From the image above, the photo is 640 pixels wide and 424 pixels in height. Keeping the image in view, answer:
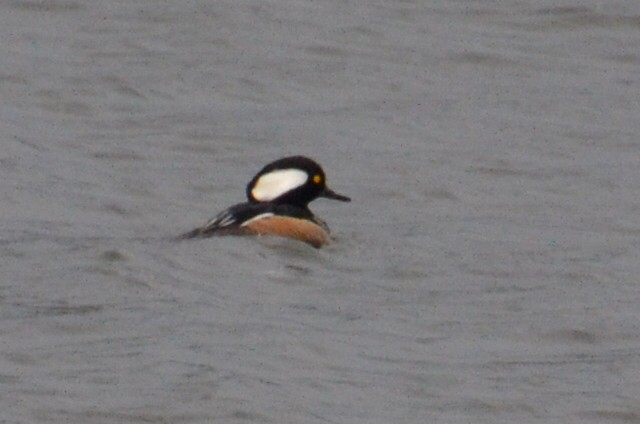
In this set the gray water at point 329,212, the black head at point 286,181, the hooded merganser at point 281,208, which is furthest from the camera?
the black head at point 286,181

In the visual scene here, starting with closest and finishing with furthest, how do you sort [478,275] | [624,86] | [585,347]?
[585,347], [478,275], [624,86]

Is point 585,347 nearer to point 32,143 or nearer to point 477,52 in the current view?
point 32,143

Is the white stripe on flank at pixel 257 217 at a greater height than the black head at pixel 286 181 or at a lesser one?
lesser

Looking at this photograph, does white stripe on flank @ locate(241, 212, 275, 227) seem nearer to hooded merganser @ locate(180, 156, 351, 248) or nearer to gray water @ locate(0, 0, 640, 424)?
hooded merganser @ locate(180, 156, 351, 248)

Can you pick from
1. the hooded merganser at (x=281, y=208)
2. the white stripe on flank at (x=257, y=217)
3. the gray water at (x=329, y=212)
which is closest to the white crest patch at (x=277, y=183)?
the hooded merganser at (x=281, y=208)

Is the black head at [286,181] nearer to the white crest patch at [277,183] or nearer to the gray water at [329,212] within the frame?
the white crest patch at [277,183]

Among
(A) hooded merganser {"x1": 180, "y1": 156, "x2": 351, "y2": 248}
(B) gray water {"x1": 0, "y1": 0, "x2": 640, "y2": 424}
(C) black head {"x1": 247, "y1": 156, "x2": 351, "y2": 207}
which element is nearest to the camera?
(B) gray water {"x1": 0, "y1": 0, "x2": 640, "y2": 424}

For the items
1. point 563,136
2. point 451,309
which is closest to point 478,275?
point 451,309

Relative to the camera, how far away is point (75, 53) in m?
17.3

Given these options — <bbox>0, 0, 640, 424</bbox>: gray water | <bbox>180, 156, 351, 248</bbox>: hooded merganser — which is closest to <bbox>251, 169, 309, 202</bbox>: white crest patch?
<bbox>180, 156, 351, 248</bbox>: hooded merganser

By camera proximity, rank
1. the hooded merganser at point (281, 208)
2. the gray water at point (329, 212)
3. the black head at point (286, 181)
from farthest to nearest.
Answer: the black head at point (286, 181), the hooded merganser at point (281, 208), the gray water at point (329, 212)

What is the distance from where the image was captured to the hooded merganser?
39.3ft

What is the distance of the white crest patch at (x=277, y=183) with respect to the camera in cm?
1252

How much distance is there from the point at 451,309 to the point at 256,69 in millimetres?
7092
